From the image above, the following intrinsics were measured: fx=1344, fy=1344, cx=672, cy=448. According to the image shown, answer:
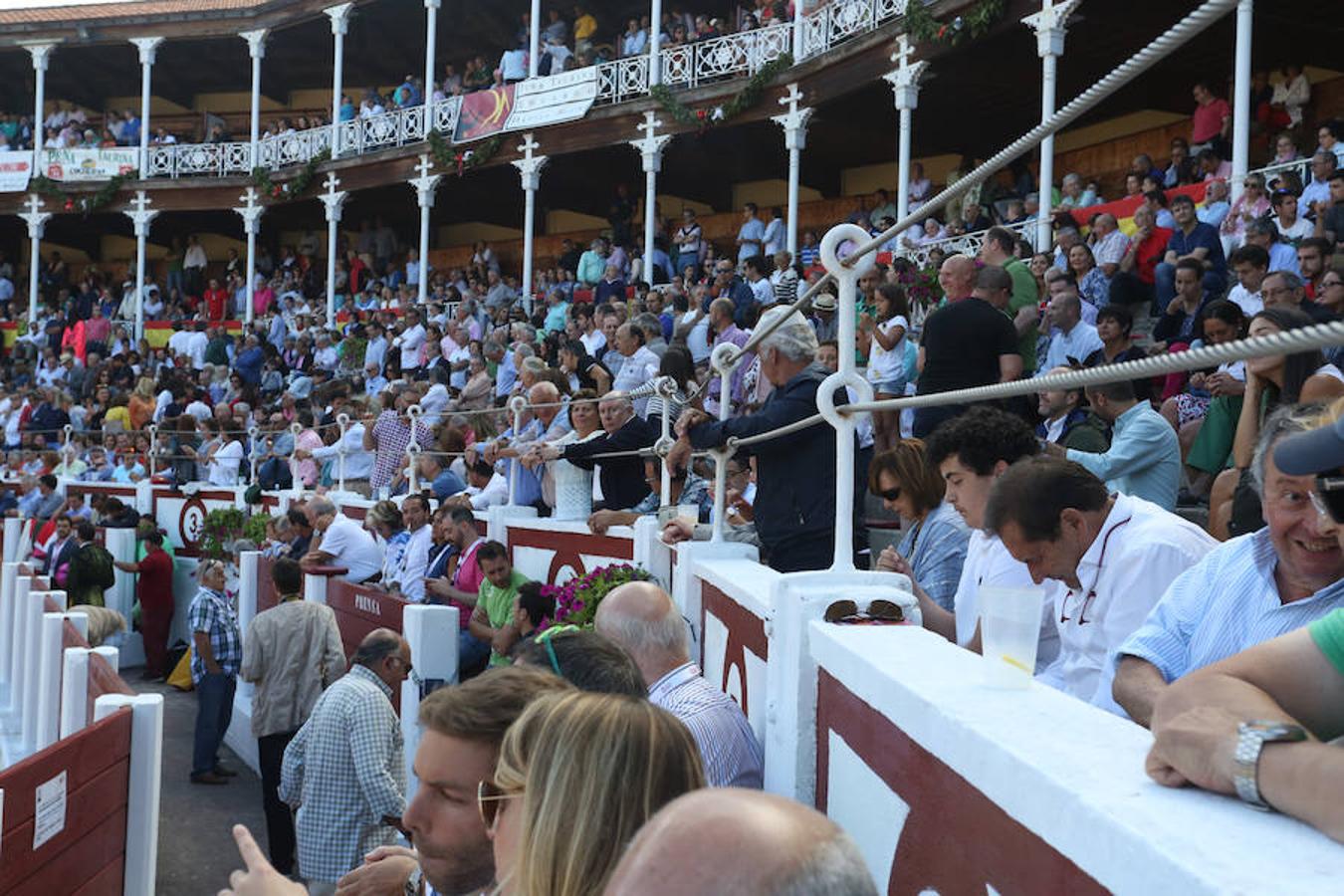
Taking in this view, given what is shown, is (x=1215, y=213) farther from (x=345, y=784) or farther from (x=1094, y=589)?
(x=1094, y=589)

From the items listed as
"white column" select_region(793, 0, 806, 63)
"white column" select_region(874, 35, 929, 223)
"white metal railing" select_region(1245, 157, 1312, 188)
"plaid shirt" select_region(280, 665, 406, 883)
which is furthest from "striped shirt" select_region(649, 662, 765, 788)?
"white column" select_region(793, 0, 806, 63)

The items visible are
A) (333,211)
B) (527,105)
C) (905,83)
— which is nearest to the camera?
(905,83)

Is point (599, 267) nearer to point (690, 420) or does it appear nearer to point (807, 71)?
point (807, 71)

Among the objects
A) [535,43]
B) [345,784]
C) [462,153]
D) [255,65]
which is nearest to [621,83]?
[535,43]

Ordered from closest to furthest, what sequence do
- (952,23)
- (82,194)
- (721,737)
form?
(721,737), (952,23), (82,194)

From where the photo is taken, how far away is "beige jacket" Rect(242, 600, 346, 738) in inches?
323

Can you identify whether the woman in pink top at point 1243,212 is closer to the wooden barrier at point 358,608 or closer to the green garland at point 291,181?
the wooden barrier at point 358,608

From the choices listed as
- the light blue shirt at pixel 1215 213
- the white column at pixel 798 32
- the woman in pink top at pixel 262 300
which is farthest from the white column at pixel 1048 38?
the woman in pink top at pixel 262 300

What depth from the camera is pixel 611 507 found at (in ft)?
21.3

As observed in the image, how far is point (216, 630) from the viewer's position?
33.2 feet

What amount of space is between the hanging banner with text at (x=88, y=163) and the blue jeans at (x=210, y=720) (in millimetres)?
20087

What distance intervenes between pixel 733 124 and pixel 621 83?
7.28ft

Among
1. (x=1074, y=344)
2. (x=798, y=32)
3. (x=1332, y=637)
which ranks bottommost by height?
(x=1332, y=637)

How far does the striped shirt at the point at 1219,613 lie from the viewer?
208 centimetres
